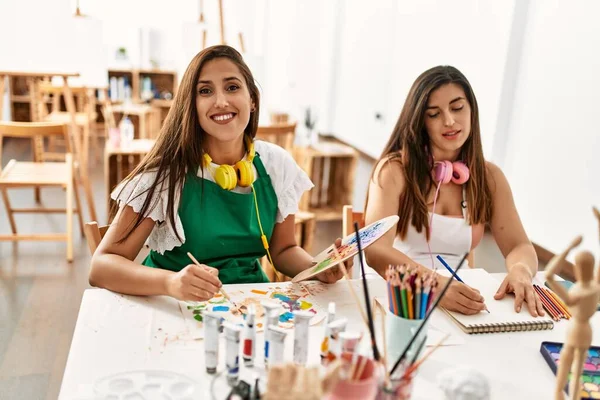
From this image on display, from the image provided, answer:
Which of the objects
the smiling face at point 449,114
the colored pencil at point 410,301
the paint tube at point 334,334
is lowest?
the paint tube at point 334,334

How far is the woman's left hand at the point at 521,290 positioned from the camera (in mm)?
1414

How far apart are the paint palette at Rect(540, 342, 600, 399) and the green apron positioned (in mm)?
831

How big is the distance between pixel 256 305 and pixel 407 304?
0.41m

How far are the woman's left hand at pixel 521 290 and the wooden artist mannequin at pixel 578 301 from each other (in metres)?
0.50

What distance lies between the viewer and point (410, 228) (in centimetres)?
193

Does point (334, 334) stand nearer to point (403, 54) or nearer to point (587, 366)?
point (587, 366)

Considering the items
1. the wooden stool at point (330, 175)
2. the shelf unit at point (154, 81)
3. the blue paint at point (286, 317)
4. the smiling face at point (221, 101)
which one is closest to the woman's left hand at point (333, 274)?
the blue paint at point (286, 317)

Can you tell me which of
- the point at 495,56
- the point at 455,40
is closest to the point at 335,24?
the point at 455,40

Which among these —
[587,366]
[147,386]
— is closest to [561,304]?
[587,366]

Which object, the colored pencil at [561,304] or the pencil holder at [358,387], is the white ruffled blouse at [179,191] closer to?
the colored pencil at [561,304]

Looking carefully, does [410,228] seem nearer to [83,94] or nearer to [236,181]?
[236,181]

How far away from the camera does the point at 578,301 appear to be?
861 mm

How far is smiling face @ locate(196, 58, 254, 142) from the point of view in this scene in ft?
5.31

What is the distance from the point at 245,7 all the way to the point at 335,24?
2.17 m
